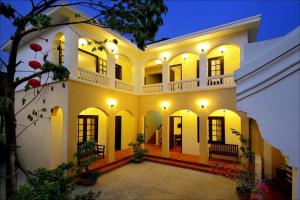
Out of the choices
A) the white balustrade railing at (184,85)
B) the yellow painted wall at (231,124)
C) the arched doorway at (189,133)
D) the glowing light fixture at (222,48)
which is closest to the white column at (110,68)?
the white balustrade railing at (184,85)

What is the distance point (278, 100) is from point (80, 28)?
29.5 feet

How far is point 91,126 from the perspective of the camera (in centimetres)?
1084

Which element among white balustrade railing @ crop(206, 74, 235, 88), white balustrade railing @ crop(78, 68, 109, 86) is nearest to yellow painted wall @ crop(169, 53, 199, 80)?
white balustrade railing @ crop(206, 74, 235, 88)

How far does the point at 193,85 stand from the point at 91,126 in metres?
6.97

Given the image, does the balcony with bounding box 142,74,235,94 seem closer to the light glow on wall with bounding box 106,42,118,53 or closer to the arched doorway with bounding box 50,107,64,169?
the light glow on wall with bounding box 106,42,118,53

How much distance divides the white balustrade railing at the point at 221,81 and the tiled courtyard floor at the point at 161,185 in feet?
15.9

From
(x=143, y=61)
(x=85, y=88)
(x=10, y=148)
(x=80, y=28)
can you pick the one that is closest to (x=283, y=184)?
(x=10, y=148)

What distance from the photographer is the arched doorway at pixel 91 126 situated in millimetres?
10095

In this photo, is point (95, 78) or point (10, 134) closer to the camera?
point (10, 134)

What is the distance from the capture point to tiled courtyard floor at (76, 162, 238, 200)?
6.32 meters

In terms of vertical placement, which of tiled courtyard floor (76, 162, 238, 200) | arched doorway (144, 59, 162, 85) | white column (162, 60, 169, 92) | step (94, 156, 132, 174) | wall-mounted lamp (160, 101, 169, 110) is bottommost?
tiled courtyard floor (76, 162, 238, 200)

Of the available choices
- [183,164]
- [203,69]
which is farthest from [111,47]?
[183,164]

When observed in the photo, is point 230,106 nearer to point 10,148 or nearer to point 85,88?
point 85,88

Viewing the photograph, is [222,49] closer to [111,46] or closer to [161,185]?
[111,46]
